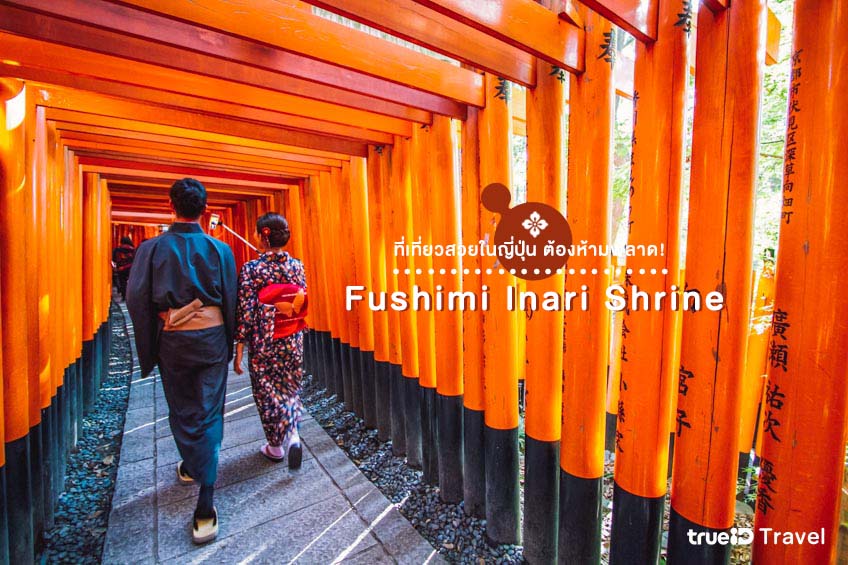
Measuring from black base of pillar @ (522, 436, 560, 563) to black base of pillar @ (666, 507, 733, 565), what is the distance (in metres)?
0.74

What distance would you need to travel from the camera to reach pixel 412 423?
402 centimetres

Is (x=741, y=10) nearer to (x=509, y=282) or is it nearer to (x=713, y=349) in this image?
(x=713, y=349)

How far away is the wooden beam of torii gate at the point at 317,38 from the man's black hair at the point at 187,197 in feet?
4.86

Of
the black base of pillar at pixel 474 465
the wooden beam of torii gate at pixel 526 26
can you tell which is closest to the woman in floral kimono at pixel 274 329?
the black base of pillar at pixel 474 465

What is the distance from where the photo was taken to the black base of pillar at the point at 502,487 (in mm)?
2910

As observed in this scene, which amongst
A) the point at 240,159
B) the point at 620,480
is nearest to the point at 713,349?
the point at 620,480

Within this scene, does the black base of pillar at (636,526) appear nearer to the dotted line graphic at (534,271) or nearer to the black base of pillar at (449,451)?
the dotted line graphic at (534,271)

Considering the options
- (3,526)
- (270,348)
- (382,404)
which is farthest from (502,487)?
(3,526)

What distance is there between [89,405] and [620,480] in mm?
6473

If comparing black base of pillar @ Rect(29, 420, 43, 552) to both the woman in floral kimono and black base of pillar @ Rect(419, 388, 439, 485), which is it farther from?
black base of pillar @ Rect(419, 388, 439, 485)

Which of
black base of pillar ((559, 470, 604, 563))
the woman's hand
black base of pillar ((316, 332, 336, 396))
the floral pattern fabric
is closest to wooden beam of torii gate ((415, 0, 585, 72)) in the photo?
black base of pillar ((559, 470, 604, 563))

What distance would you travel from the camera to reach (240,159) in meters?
4.46

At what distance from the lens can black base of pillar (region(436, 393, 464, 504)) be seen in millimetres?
3334

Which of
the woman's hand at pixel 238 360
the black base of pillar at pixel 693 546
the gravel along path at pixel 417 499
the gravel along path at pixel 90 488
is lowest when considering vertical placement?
the gravel along path at pixel 417 499
